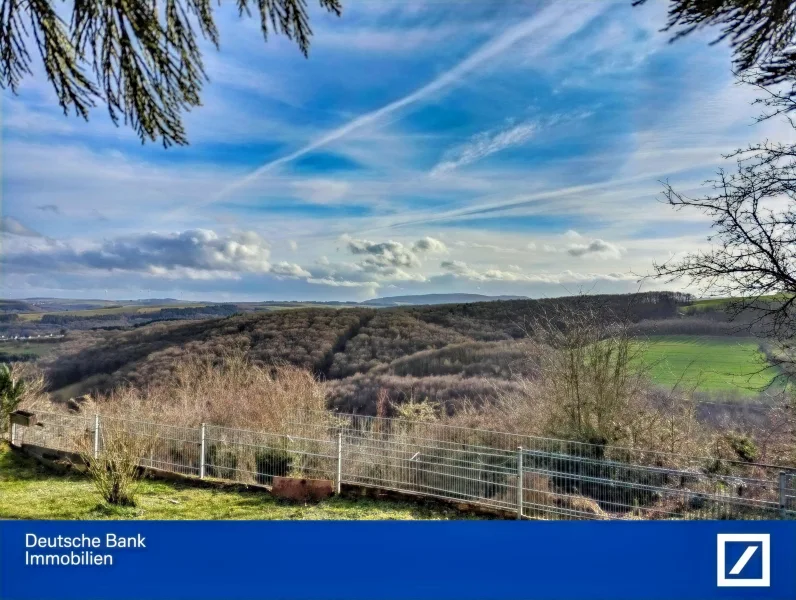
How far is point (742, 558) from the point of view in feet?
8.09

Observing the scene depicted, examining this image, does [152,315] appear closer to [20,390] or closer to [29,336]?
[29,336]

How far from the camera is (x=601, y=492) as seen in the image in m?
3.93

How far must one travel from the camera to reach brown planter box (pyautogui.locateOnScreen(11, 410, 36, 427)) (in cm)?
561

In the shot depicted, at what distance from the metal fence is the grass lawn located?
0.70ft

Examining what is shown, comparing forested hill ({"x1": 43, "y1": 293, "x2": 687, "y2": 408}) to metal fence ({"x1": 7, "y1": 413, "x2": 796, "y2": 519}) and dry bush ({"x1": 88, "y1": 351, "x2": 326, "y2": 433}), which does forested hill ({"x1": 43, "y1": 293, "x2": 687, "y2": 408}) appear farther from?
metal fence ({"x1": 7, "y1": 413, "x2": 796, "y2": 519})

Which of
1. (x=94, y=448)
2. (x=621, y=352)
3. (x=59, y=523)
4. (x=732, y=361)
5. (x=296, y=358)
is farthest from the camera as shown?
(x=296, y=358)

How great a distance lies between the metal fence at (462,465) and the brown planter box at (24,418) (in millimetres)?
87

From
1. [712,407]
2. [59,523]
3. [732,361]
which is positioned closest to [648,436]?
[712,407]

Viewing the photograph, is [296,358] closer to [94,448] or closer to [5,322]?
[94,448]

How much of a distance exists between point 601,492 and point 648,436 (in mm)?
1380

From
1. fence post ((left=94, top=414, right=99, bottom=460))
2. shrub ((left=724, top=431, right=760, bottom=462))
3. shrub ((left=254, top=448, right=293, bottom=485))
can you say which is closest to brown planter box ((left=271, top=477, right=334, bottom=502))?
shrub ((left=254, top=448, right=293, bottom=485))

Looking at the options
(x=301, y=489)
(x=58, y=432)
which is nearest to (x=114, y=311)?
(x=58, y=432)

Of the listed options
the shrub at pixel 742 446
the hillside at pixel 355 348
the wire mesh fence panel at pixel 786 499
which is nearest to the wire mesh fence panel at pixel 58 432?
the hillside at pixel 355 348

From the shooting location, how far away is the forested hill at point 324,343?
644 centimetres
